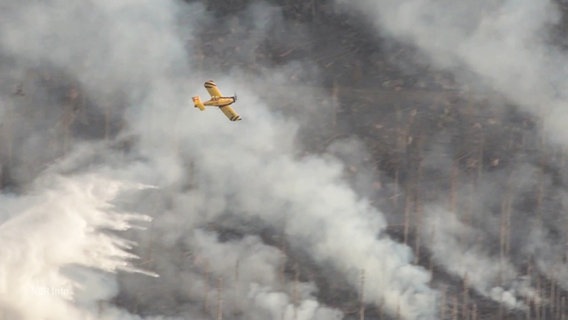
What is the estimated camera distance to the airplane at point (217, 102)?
1077 cm

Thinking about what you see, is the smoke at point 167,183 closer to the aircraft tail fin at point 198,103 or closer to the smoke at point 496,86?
the aircraft tail fin at point 198,103

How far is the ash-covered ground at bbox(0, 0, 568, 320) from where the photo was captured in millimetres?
11047

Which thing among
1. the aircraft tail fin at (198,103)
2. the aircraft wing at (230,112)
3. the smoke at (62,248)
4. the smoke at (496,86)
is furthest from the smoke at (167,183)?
the smoke at (496,86)

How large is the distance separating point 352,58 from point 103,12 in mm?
3532

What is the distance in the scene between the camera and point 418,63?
11.9m

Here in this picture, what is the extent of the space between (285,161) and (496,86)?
3.34 m

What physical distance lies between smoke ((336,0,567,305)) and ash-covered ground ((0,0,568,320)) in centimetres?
2

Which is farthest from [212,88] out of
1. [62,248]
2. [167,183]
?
[62,248]

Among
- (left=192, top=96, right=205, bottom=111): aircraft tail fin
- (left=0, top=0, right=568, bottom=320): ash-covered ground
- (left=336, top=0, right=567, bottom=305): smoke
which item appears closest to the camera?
(left=192, top=96, right=205, bottom=111): aircraft tail fin

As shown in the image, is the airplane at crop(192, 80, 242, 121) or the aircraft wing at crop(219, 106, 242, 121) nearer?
the airplane at crop(192, 80, 242, 121)

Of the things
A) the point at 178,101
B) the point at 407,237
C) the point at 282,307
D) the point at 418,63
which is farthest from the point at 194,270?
the point at 418,63

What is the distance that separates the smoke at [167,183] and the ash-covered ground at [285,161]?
26 mm

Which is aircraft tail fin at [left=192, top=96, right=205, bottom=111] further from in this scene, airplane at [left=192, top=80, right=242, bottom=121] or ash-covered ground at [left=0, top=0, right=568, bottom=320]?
ash-covered ground at [left=0, top=0, right=568, bottom=320]

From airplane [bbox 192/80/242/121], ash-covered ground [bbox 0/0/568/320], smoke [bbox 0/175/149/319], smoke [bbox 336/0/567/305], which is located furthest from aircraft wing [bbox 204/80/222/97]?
smoke [bbox 336/0/567/305]
